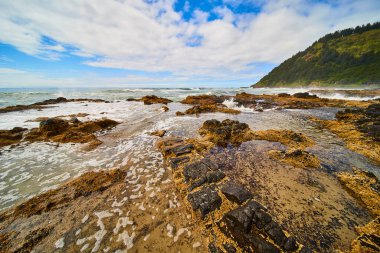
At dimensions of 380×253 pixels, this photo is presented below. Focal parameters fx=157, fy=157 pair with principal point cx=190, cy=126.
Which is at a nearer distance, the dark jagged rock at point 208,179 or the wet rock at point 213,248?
the wet rock at point 213,248

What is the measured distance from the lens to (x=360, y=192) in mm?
4914

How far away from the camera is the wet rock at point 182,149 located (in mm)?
7859

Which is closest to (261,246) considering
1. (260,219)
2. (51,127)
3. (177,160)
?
(260,219)

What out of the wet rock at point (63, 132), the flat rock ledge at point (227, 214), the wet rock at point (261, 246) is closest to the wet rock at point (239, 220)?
the flat rock ledge at point (227, 214)

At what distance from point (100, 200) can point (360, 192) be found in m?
8.18

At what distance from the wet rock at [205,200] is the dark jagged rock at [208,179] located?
0.31 metres

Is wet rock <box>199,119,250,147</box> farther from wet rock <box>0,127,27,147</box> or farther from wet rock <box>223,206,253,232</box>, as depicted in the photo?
wet rock <box>0,127,27,147</box>

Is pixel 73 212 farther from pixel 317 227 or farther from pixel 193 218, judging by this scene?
pixel 317 227

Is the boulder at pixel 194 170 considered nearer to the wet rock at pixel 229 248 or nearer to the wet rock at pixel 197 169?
the wet rock at pixel 197 169

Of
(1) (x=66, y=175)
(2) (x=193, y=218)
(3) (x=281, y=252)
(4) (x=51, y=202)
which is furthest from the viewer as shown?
(1) (x=66, y=175)

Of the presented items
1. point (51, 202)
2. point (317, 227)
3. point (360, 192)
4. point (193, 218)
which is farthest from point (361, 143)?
point (51, 202)

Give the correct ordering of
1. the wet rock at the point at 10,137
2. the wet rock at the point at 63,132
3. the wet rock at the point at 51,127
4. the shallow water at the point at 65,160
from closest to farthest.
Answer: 1. the shallow water at the point at 65,160
2. the wet rock at the point at 10,137
3. the wet rock at the point at 63,132
4. the wet rock at the point at 51,127

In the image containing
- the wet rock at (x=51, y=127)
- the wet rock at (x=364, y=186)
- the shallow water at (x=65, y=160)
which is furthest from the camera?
the wet rock at (x=51, y=127)

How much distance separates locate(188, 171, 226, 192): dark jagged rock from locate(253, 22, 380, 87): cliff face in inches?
3969
